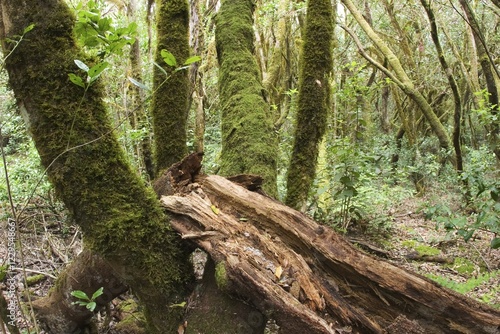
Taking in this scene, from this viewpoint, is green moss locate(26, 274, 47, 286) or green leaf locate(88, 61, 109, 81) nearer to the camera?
green leaf locate(88, 61, 109, 81)

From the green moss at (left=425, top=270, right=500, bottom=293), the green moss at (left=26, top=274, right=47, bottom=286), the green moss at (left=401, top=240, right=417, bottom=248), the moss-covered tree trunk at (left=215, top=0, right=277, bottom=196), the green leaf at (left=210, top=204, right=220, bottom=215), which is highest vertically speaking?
the moss-covered tree trunk at (left=215, top=0, right=277, bottom=196)

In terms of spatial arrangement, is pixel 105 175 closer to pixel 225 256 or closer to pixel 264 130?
pixel 225 256

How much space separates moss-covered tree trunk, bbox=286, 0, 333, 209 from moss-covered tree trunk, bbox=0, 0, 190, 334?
2.05 meters

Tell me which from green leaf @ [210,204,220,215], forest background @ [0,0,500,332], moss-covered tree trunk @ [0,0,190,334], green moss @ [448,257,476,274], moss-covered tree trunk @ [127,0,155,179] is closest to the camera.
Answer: moss-covered tree trunk @ [0,0,190,334]

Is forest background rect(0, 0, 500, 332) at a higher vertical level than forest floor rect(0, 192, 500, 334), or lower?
higher

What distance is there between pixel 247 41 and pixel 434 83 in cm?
1593

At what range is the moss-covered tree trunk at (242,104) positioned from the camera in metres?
3.93

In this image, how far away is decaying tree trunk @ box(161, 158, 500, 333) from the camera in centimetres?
218

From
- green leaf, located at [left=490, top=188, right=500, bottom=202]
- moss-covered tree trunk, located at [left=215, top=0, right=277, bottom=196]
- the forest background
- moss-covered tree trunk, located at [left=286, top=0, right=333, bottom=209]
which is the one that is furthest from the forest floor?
moss-covered tree trunk, located at [left=215, top=0, right=277, bottom=196]

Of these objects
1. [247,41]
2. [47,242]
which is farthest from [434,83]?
[47,242]

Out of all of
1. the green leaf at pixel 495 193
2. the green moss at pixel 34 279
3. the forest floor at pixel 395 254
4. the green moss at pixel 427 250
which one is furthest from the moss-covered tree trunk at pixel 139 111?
the green leaf at pixel 495 193

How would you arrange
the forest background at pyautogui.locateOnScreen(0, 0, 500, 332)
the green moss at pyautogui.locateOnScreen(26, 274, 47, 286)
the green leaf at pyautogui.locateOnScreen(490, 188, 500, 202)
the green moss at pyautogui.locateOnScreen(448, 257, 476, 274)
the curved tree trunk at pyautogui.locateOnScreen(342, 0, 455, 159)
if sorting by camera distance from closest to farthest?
the green leaf at pyautogui.locateOnScreen(490, 188, 500, 202) → the green moss at pyautogui.locateOnScreen(26, 274, 47, 286) → the forest background at pyautogui.locateOnScreen(0, 0, 500, 332) → the green moss at pyautogui.locateOnScreen(448, 257, 476, 274) → the curved tree trunk at pyautogui.locateOnScreen(342, 0, 455, 159)

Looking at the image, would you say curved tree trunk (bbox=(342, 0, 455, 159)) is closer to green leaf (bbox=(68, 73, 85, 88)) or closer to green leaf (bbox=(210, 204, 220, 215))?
green leaf (bbox=(210, 204, 220, 215))

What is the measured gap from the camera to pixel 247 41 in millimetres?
4578
